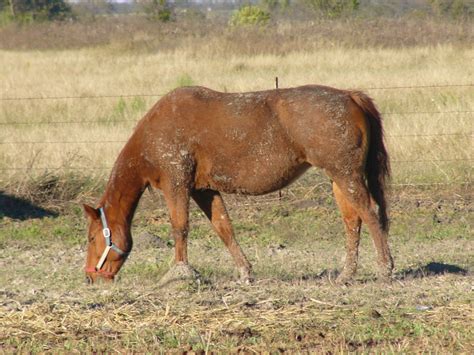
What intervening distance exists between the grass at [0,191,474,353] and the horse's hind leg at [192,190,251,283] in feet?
0.77

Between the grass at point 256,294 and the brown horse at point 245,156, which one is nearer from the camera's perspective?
the grass at point 256,294

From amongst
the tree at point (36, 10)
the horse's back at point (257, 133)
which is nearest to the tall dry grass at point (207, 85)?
the horse's back at point (257, 133)

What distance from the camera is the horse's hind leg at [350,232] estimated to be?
8.22 m

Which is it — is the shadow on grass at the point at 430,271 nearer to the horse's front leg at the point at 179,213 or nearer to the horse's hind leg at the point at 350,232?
the horse's hind leg at the point at 350,232

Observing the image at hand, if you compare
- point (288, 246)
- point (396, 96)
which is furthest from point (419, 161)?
point (396, 96)

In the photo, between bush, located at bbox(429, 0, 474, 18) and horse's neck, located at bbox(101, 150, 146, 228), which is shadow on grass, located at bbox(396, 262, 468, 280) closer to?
horse's neck, located at bbox(101, 150, 146, 228)

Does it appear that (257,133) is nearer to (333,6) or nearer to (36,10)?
(333,6)

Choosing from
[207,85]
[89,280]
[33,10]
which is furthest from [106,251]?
[33,10]

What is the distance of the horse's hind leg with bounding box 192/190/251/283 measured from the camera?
27.8ft

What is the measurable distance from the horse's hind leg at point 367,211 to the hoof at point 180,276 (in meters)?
1.54

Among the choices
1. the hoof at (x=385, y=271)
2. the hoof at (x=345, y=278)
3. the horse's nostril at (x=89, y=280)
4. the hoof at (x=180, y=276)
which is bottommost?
the horse's nostril at (x=89, y=280)

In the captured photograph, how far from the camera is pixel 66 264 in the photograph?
9.75 m

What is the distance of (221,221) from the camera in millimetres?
8586

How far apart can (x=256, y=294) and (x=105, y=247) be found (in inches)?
69.0
